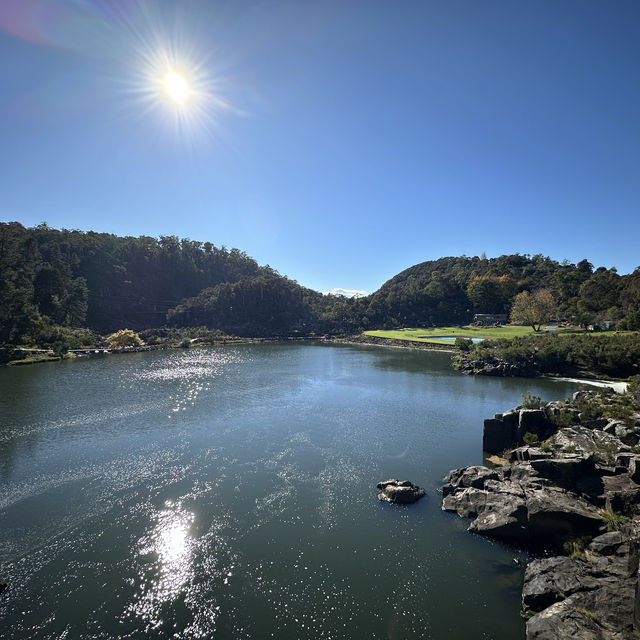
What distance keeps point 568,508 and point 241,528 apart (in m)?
12.3

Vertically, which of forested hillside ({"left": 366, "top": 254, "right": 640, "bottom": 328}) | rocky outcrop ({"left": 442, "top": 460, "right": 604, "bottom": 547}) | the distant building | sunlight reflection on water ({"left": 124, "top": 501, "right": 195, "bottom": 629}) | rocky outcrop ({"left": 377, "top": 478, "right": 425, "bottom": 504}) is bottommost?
sunlight reflection on water ({"left": 124, "top": 501, "right": 195, "bottom": 629})

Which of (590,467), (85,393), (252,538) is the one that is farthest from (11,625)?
(85,393)

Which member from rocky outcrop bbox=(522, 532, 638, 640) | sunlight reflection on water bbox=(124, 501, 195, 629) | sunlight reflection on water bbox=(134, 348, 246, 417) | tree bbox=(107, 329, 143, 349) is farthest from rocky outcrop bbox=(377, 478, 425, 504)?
tree bbox=(107, 329, 143, 349)

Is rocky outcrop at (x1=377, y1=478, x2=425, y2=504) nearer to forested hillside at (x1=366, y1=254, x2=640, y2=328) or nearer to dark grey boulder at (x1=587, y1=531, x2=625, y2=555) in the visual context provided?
dark grey boulder at (x1=587, y1=531, x2=625, y2=555)

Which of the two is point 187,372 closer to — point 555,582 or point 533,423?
point 533,423

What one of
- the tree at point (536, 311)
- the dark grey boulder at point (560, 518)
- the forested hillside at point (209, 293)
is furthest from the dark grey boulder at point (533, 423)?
the forested hillside at point (209, 293)

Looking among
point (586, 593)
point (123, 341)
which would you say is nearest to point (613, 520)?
point (586, 593)

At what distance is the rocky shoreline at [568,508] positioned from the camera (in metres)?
9.14

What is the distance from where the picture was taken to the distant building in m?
106

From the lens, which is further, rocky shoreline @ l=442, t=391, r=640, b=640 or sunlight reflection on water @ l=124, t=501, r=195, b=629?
sunlight reflection on water @ l=124, t=501, r=195, b=629

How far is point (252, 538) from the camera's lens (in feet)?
46.0

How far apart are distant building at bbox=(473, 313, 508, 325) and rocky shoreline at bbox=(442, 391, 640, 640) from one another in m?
89.6

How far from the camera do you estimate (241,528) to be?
48.1ft

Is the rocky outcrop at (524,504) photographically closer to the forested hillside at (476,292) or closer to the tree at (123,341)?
the tree at (123,341)
